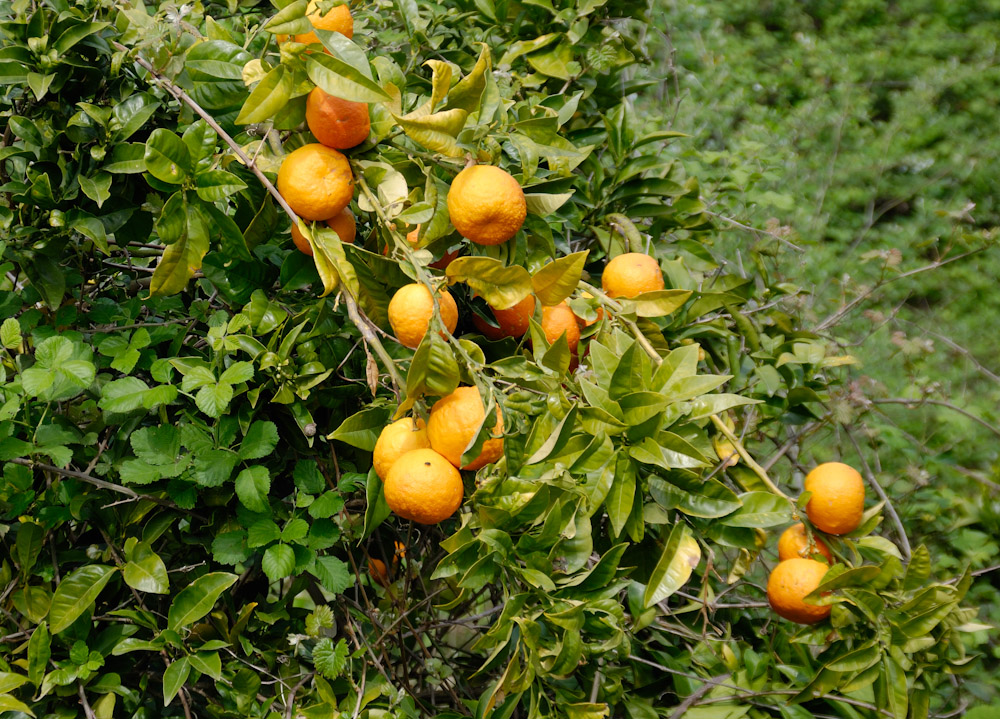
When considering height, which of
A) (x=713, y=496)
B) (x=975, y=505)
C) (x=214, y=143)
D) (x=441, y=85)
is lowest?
(x=975, y=505)

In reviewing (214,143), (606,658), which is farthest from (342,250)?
(606,658)

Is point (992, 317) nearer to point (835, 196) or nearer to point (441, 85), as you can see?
point (835, 196)

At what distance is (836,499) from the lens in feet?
3.71

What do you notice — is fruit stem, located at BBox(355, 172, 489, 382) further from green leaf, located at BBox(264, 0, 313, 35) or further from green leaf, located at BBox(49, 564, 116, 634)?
green leaf, located at BBox(49, 564, 116, 634)

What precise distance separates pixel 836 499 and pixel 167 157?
103cm

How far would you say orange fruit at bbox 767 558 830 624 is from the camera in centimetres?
109

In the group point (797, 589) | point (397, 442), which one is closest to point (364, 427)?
point (397, 442)

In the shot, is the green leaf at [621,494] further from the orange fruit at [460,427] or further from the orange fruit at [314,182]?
the orange fruit at [314,182]

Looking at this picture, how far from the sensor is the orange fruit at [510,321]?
3.43 ft

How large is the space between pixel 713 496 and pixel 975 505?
1.44 metres

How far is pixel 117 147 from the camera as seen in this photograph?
1018 mm

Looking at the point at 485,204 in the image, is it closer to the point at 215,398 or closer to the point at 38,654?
the point at 215,398

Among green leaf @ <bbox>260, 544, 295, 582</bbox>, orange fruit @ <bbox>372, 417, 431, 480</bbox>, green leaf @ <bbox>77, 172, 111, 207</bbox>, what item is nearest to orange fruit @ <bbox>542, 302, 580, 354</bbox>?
orange fruit @ <bbox>372, 417, 431, 480</bbox>

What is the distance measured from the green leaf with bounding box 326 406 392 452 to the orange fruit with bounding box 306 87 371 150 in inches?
13.4
